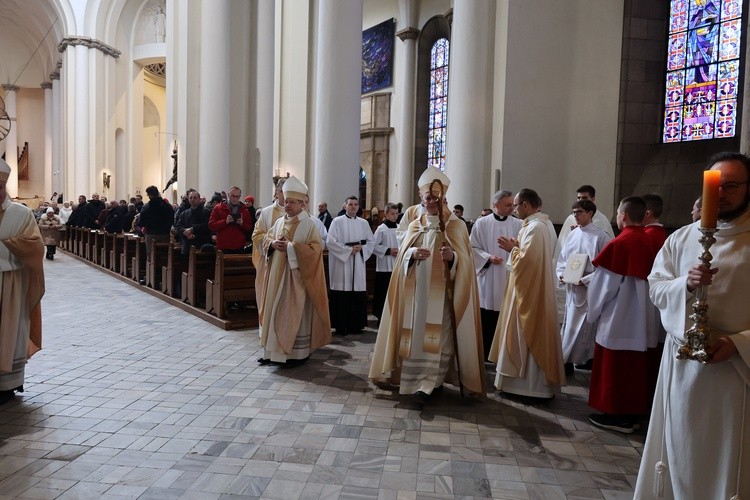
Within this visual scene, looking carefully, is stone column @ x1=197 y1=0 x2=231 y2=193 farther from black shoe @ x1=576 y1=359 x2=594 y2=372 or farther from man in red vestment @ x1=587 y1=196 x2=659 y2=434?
man in red vestment @ x1=587 y1=196 x2=659 y2=434

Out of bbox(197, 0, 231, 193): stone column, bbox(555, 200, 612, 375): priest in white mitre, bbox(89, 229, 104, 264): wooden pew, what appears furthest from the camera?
bbox(89, 229, 104, 264): wooden pew

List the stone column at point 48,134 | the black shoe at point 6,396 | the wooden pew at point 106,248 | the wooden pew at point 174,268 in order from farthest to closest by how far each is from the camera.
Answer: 1. the stone column at point 48,134
2. the wooden pew at point 106,248
3. the wooden pew at point 174,268
4. the black shoe at point 6,396

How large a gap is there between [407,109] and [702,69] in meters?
10.9

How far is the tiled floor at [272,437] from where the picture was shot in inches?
130

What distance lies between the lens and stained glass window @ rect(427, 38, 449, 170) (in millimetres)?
20516

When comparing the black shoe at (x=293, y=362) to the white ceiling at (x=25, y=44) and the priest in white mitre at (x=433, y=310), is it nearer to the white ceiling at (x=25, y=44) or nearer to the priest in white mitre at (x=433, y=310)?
the priest in white mitre at (x=433, y=310)

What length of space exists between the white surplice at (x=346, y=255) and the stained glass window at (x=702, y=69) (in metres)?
8.64

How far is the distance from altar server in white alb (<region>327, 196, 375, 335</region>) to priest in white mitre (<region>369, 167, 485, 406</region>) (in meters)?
2.77

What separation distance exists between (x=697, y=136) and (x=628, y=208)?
9.71m

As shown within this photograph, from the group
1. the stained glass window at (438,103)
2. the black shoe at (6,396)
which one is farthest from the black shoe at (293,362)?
the stained glass window at (438,103)

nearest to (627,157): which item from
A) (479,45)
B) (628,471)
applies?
(479,45)

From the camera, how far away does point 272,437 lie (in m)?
3.98

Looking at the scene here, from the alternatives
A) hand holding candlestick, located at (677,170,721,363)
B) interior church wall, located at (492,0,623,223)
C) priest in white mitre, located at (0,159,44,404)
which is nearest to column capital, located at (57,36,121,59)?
interior church wall, located at (492,0,623,223)

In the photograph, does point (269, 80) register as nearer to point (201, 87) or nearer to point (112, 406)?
point (201, 87)
